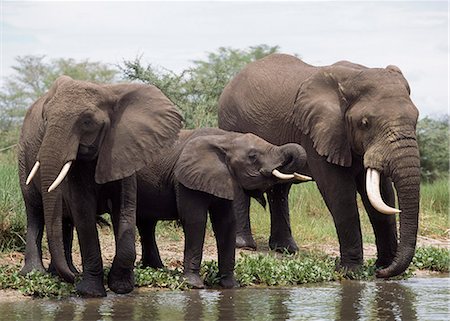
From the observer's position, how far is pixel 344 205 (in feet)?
34.5

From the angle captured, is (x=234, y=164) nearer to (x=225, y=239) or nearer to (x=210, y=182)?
(x=210, y=182)

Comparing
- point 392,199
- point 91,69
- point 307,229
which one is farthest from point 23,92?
point 392,199

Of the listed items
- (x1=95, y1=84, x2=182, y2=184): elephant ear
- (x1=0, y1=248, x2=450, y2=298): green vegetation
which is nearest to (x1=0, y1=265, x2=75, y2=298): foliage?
(x1=0, y1=248, x2=450, y2=298): green vegetation

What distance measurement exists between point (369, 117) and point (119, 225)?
93.7 inches

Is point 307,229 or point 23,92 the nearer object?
point 307,229

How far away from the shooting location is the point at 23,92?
1356 inches

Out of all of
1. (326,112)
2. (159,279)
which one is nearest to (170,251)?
(159,279)

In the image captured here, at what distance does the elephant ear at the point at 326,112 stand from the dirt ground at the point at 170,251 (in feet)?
5.80

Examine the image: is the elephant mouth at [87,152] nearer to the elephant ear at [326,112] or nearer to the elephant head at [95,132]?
the elephant head at [95,132]

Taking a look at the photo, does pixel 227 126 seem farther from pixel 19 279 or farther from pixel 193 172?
pixel 19 279

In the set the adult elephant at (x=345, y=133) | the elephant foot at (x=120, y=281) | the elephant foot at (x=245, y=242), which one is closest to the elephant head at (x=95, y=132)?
the elephant foot at (x=120, y=281)

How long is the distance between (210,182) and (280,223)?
2756 mm

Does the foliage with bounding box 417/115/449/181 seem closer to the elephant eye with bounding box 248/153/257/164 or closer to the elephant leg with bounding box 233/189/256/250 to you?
the elephant leg with bounding box 233/189/256/250

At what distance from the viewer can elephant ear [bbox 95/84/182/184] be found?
29.9 feet
